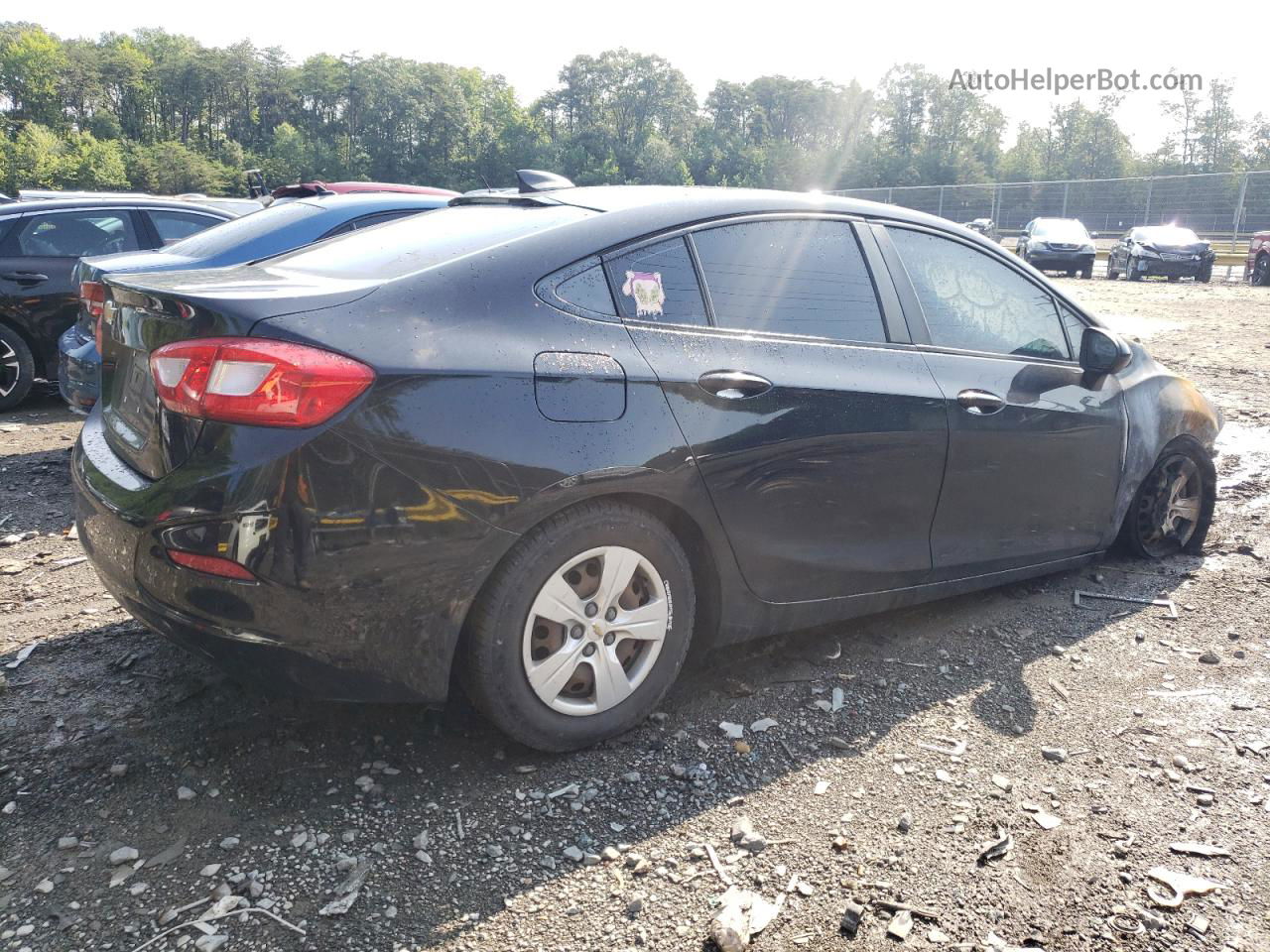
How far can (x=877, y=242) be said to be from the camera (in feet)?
11.8

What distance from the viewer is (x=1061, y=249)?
28.1 m

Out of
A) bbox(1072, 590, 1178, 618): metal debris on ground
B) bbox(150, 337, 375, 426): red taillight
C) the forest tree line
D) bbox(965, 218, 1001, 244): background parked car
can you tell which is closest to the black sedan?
bbox(150, 337, 375, 426): red taillight

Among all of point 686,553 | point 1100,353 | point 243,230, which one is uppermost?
point 243,230

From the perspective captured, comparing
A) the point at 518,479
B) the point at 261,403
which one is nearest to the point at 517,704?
the point at 518,479

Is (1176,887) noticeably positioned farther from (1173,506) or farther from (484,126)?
(484,126)

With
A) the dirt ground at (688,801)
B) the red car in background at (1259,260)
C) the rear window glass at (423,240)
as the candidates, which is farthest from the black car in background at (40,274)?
the red car in background at (1259,260)

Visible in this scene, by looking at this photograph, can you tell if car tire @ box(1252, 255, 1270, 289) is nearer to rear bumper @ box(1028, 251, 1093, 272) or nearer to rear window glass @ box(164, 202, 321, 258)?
rear bumper @ box(1028, 251, 1093, 272)

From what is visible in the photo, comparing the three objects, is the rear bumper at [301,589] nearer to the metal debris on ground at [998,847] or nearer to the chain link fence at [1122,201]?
the metal debris on ground at [998,847]

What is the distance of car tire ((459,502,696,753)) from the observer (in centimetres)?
269

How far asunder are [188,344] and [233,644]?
746mm

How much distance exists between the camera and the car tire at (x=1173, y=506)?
15.5 ft

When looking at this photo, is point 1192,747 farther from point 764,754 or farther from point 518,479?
point 518,479

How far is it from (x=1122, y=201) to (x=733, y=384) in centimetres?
3993

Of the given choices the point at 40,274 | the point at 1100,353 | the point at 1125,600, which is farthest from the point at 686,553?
the point at 40,274
